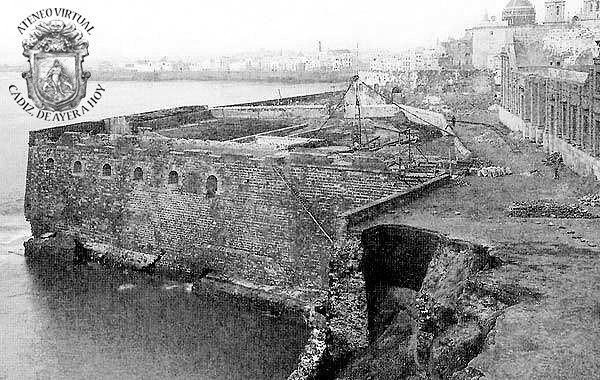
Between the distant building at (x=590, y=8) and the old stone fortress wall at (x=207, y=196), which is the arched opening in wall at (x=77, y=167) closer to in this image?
the old stone fortress wall at (x=207, y=196)

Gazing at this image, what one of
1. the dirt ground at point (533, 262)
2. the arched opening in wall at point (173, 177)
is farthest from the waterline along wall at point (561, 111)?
the arched opening in wall at point (173, 177)

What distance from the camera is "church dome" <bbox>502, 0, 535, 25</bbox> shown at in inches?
1932

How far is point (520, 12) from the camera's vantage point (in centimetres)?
4931

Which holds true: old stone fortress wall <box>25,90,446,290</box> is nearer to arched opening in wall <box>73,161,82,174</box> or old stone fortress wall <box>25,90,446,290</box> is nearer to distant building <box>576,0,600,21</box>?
arched opening in wall <box>73,161,82,174</box>

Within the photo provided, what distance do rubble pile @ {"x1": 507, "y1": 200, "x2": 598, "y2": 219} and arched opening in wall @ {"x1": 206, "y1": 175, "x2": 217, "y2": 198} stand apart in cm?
734

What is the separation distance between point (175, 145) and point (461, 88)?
3090 centimetres

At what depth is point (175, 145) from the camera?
61.6 ft

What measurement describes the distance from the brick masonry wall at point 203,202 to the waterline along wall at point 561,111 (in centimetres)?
471

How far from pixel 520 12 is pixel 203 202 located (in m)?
37.8

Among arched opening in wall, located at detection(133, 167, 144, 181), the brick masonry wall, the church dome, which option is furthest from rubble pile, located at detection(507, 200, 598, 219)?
the church dome

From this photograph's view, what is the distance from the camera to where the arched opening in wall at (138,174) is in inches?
748

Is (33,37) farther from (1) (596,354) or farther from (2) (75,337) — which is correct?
(1) (596,354)

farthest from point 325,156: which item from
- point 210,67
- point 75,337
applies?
point 210,67

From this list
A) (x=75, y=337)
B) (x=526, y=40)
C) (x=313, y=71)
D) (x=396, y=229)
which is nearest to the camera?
(x=396, y=229)
